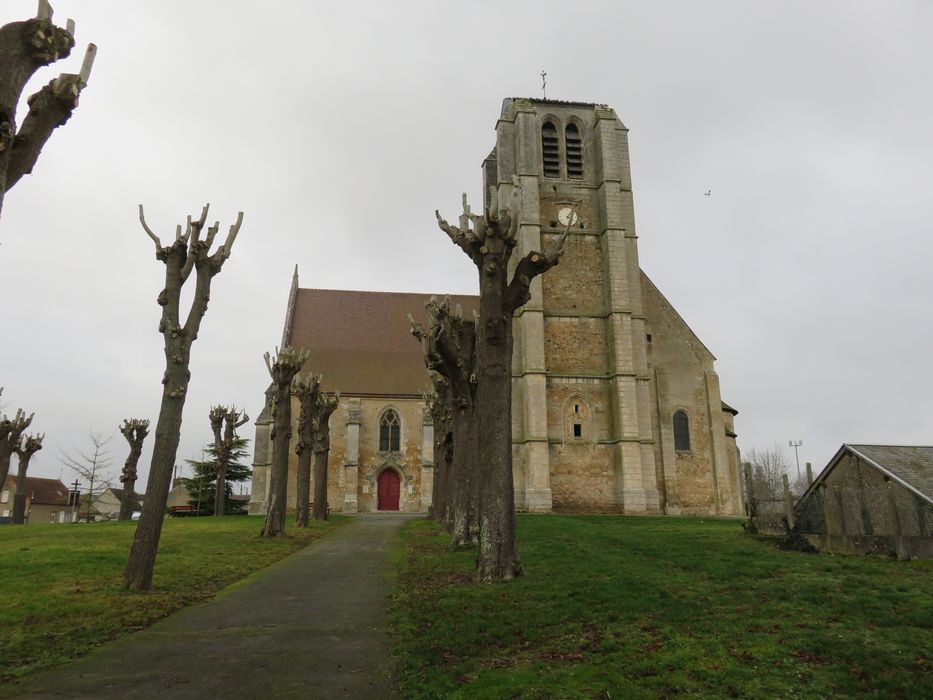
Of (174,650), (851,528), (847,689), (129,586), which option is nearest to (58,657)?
(174,650)

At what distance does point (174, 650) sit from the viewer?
21.4 feet

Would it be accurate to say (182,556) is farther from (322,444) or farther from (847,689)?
(322,444)

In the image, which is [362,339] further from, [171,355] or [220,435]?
[171,355]

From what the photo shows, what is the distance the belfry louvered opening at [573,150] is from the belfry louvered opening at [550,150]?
1.97ft

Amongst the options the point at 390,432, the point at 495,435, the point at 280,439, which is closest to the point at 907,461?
the point at 495,435

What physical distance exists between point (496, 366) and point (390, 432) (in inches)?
1127

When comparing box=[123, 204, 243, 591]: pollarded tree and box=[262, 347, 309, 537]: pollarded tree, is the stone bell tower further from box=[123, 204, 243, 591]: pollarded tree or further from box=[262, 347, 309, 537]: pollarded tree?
box=[123, 204, 243, 591]: pollarded tree

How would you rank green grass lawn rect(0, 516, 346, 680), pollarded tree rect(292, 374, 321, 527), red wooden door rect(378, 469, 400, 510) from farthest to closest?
red wooden door rect(378, 469, 400, 510)
pollarded tree rect(292, 374, 321, 527)
green grass lawn rect(0, 516, 346, 680)

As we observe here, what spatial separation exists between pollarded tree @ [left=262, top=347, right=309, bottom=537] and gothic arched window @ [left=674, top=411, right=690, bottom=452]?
20648mm

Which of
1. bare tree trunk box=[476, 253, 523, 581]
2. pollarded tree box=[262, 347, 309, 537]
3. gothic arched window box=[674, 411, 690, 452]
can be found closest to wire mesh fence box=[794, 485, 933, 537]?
bare tree trunk box=[476, 253, 523, 581]

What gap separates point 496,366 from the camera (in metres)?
11.6

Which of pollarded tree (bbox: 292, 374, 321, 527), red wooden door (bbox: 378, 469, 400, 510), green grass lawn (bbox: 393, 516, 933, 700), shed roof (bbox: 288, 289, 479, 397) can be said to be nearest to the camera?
green grass lawn (bbox: 393, 516, 933, 700)

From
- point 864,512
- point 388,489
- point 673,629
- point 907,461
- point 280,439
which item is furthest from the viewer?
point 388,489

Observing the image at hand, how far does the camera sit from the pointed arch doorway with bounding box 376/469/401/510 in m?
38.8
